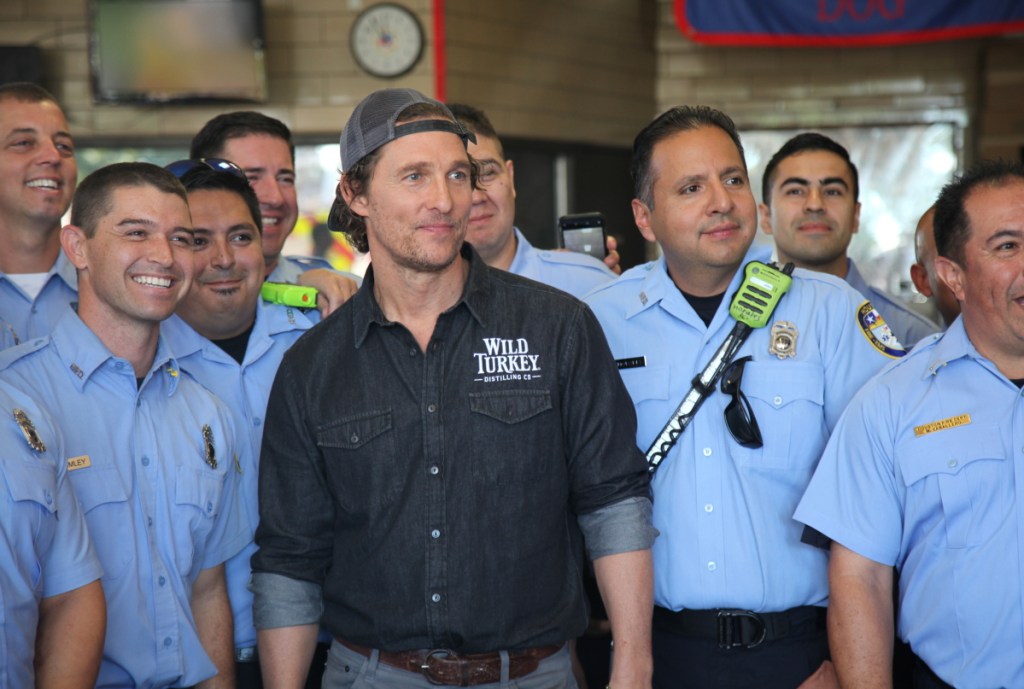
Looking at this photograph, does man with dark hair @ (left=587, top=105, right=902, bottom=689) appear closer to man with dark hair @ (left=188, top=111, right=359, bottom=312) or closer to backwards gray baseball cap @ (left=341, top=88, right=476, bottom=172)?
backwards gray baseball cap @ (left=341, top=88, right=476, bottom=172)

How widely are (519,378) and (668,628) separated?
0.74 m

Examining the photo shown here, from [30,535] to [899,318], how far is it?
295cm

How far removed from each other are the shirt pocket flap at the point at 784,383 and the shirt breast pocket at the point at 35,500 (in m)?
1.53

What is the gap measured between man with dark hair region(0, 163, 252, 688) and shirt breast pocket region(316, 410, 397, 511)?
40cm

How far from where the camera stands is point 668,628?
8.70 feet

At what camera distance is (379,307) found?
2.52 m

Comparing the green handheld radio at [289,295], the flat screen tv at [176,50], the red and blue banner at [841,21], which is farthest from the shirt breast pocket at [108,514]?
the red and blue banner at [841,21]

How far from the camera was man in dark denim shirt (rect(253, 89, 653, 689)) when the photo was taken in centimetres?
234

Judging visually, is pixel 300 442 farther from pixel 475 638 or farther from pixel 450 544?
pixel 475 638

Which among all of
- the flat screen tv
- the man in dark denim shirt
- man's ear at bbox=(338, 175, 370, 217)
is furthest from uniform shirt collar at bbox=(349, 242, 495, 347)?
the flat screen tv

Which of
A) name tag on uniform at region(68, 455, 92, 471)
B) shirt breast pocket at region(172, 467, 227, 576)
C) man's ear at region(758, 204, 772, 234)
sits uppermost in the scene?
man's ear at region(758, 204, 772, 234)

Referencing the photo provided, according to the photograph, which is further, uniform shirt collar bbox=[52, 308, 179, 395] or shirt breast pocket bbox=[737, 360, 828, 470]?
shirt breast pocket bbox=[737, 360, 828, 470]

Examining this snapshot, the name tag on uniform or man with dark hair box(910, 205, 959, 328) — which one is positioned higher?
man with dark hair box(910, 205, 959, 328)

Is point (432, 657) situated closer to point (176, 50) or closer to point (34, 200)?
point (34, 200)
